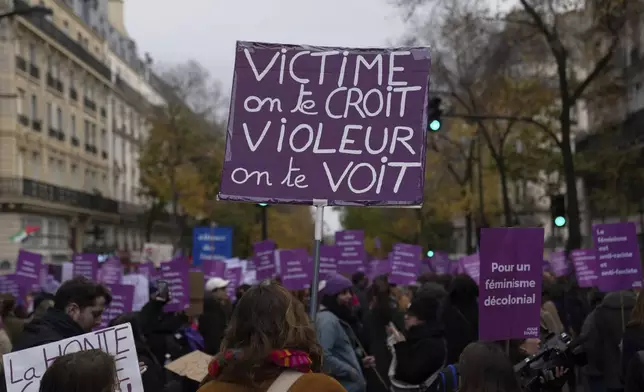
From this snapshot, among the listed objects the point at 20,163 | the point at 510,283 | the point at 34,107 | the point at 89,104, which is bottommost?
the point at 510,283

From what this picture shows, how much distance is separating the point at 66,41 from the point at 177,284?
47.7 m

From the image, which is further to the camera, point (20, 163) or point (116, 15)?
point (116, 15)

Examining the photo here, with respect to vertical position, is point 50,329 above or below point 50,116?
below

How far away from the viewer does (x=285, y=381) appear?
3539 mm

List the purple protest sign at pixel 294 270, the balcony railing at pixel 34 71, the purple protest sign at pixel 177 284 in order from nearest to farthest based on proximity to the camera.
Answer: the purple protest sign at pixel 177 284, the purple protest sign at pixel 294 270, the balcony railing at pixel 34 71

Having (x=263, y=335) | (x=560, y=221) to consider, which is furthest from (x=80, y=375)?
(x=560, y=221)

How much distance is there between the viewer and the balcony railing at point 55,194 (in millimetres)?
46812

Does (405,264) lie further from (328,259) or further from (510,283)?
(510,283)

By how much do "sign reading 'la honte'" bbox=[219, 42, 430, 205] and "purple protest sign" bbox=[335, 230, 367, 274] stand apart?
13596mm

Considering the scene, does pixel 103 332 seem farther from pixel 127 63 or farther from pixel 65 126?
pixel 127 63

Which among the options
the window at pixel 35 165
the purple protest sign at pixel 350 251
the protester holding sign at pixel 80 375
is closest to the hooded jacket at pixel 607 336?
the protester holding sign at pixel 80 375

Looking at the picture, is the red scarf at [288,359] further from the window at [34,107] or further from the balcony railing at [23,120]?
the window at [34,107]

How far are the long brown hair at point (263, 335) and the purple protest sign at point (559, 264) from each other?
1636cm

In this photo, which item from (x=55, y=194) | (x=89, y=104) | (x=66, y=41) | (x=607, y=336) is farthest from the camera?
(x=89, y=104)
